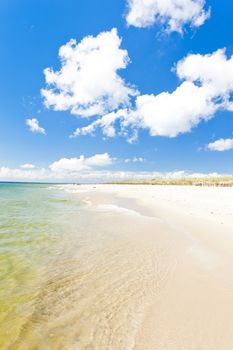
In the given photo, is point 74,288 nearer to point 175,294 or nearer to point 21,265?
point 175,294

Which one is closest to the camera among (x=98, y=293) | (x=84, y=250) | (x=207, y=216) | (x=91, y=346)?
(x=91, y=346)

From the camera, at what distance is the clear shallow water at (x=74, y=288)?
416 cm

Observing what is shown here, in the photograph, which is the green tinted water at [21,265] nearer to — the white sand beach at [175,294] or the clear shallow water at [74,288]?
the clear shallow water at [74,288]

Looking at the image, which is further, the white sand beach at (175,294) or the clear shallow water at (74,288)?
the clear shallow water at (74,288)

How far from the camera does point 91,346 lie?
3852 mm

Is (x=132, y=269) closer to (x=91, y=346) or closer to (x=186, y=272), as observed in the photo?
(x=186, y=272)

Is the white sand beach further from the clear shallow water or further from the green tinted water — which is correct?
the green tinted water

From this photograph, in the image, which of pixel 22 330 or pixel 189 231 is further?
pixel 189 231

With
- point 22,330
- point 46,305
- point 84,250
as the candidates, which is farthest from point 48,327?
point 84,250

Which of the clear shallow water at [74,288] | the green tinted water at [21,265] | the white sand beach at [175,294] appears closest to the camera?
the white sand beach at [175,294]

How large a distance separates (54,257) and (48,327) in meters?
4.34

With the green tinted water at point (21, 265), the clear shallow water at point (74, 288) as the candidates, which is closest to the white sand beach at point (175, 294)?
the clear shallow water at point (74, 288)

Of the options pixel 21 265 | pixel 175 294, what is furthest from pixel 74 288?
pixel 21 265

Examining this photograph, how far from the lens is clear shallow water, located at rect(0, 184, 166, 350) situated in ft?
13.6
